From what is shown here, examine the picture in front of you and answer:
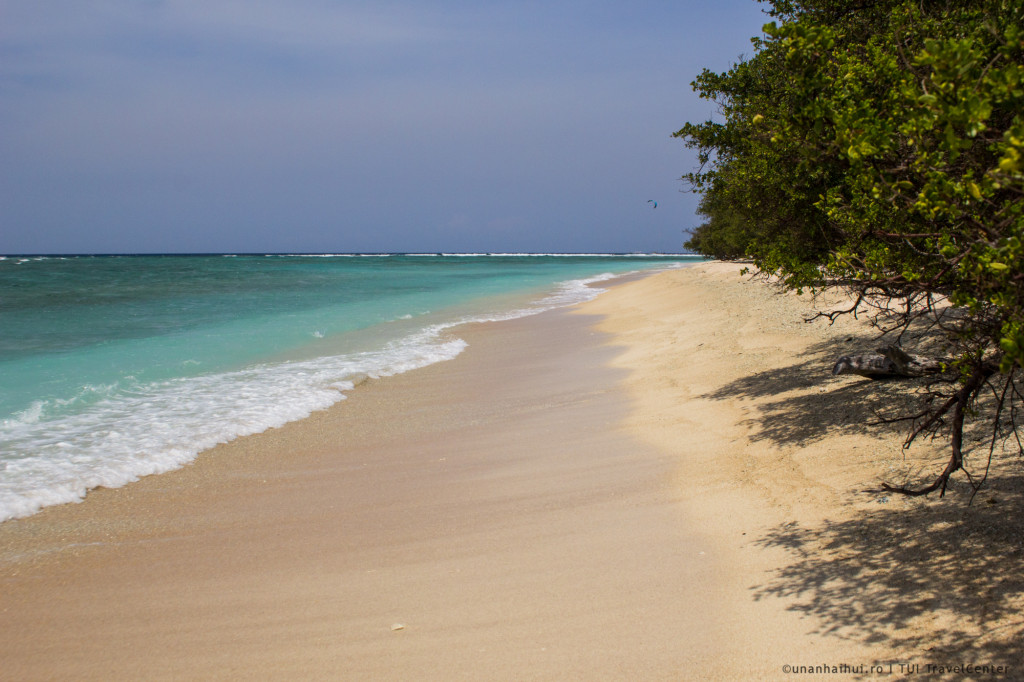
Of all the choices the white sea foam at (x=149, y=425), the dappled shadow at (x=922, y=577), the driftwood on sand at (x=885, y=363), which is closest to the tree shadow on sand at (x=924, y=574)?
the dappled shadow at (x=922, y=577)

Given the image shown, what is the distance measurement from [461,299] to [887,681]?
28.9 metres

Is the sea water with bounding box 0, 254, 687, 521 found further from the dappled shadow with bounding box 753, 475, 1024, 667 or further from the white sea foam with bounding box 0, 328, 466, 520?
the dappled shadow with bounding box 753, 475, 1024, 667

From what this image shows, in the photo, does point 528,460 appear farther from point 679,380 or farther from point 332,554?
point 679,380

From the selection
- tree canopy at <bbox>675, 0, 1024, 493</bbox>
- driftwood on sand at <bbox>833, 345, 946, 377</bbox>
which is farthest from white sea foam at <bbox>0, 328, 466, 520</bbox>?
driftwood on sand at <bbox>833, 345, 946, 377</bbox>

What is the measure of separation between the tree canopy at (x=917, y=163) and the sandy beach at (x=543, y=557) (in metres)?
0.70

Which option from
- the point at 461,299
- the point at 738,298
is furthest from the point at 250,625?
the point at 461,299

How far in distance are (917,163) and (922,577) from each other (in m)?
2.34

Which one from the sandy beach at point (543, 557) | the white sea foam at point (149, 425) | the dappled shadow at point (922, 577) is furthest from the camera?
the white sea foam at point (149, 425)

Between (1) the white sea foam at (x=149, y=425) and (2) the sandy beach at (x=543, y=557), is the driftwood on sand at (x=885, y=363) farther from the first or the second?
(1) the white sea foam at (x=149, y=425)

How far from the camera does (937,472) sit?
5.15 meters

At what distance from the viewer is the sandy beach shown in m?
3.62

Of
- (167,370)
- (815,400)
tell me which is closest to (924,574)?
(815,400)

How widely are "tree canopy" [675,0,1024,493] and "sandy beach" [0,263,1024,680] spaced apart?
703mm

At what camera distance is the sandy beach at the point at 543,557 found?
362cm
